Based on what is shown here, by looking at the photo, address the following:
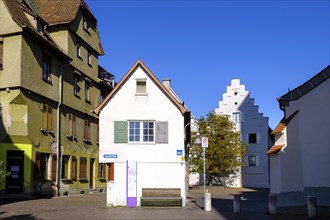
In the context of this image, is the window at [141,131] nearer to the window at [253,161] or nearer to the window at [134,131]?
the window at [134,131]

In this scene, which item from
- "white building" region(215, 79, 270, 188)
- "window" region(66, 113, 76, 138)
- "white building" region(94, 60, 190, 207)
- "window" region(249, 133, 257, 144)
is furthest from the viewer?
"window" region(249, 133, 257, 144)

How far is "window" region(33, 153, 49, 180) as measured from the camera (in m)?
28.6

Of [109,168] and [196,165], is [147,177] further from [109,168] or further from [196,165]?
[196,165]

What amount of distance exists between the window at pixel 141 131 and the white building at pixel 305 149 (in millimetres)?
6378

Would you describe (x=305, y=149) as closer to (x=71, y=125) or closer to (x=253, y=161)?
(x=71, y=125)

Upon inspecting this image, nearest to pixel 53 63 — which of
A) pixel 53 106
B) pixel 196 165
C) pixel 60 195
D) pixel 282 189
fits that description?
pixel 53 106

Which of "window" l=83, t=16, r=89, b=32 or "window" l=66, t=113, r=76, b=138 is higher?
"window" l=83, t=16, r=89, b=32

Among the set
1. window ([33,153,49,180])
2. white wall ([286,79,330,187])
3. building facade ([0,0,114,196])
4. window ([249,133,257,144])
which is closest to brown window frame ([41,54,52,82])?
building facade ([0,0,114,196])

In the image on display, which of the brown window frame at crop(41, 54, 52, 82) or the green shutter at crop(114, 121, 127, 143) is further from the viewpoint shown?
the brown window frame at crop(41, 54, 52, 82)

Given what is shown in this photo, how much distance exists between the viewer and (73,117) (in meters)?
35.3

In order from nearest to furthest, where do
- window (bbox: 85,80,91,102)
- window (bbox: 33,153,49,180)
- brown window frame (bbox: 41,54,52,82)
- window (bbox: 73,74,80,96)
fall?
window (bbox: 33,153,49,180)
brown window frame (bbox: 41,54,52,82)
window (bbox: 73,74,80,96)
window (bbox: 85,80,91,102)

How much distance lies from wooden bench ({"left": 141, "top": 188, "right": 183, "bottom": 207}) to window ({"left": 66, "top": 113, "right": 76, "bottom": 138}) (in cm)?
1285

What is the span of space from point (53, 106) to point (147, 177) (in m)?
11.4

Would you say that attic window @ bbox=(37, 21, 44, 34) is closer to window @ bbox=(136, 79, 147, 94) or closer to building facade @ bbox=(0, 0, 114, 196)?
building facade @ bbox=(0, 0, 114, 196)
